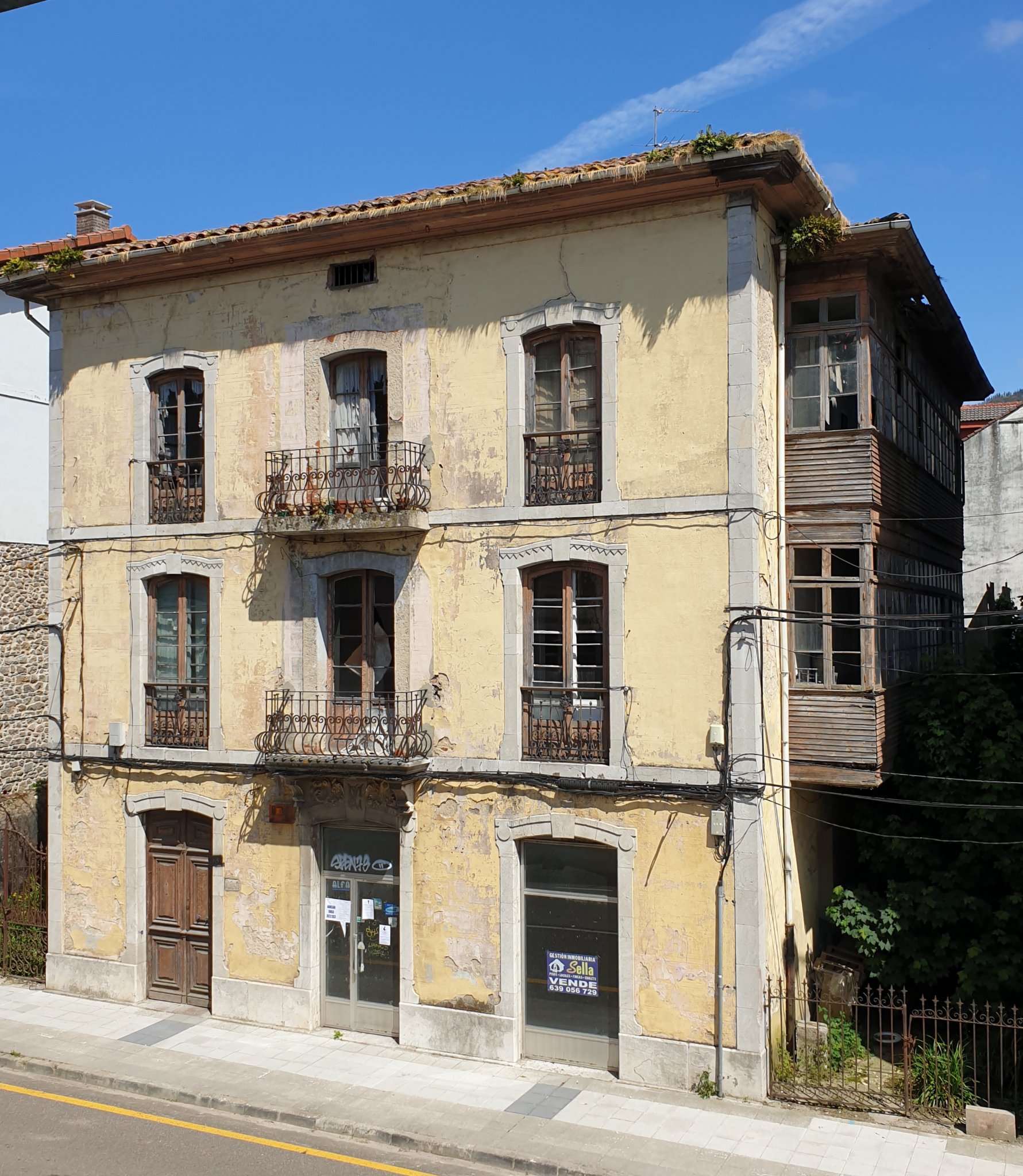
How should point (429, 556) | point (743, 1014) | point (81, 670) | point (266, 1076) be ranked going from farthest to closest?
point (81, 670), point (429, 556), point (266, 1076), point (743, 1014)

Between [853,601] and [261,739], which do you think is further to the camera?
[261,739]

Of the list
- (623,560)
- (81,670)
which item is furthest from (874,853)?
(81,670)

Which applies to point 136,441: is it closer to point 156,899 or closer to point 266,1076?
point 156,899

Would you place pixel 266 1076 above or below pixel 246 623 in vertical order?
below

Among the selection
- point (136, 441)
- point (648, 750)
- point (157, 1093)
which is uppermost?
point (136, 441)

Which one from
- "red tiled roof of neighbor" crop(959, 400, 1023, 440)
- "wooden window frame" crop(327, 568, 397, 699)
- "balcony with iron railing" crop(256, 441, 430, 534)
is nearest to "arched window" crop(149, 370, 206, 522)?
"balcony with iron railing" crop(256, 441, 430, 534)

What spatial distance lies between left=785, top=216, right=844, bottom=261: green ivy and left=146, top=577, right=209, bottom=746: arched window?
9.32 meters

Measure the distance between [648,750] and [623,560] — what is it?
2315 mm

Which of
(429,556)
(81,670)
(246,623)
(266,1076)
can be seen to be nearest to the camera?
(266,1076)

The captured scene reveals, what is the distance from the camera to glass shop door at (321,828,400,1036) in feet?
51.0

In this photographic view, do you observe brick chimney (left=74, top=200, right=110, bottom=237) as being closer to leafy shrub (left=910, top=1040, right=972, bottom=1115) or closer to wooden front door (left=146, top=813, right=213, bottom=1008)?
wooden front door (left=146, top=813, right=213, bottom=1008)

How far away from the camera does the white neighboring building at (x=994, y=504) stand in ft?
96.7

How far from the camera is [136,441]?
17.4m

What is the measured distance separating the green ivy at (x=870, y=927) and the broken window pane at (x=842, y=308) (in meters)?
7.35
